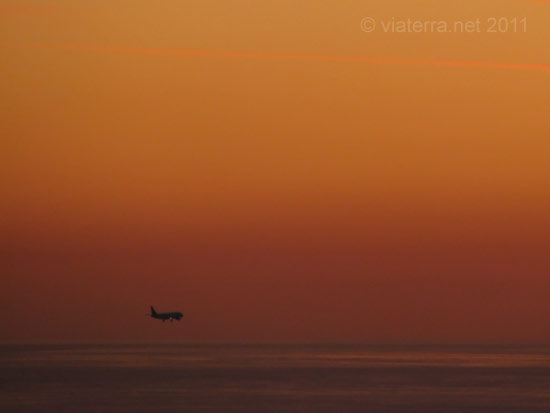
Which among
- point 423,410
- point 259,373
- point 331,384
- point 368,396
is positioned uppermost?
point 259,373

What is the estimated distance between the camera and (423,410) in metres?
52.8

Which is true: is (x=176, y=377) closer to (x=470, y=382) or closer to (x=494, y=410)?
(x=470, y=382)

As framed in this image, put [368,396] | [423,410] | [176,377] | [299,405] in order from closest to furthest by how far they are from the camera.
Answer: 1. [423,410]
2. [299,405]
3. [368,396]
4. [176,377]

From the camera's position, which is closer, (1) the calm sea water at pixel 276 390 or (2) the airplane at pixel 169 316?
(1) the calm sea water at pixel 276 390

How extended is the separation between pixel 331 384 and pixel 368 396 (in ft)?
37.4

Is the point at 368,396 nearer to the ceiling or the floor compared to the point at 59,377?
nearer to the floor

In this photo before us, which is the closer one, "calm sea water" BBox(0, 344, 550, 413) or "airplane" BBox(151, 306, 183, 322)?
"calm sea water" BBox(0, 344, 550, 413)

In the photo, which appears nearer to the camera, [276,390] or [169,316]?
[276,390]

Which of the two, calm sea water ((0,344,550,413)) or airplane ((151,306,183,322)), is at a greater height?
airplane ((151,306,183,322))

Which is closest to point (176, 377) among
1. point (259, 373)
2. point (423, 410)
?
point (259, 373)

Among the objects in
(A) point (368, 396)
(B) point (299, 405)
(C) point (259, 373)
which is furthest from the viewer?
(C) point (259, 373)

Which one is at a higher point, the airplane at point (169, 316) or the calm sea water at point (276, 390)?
the airplane at point (169, 316)

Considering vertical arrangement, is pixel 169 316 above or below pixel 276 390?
above

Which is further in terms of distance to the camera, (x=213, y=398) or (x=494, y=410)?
(x=213, y=398)
